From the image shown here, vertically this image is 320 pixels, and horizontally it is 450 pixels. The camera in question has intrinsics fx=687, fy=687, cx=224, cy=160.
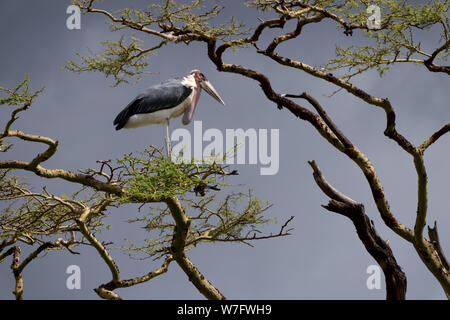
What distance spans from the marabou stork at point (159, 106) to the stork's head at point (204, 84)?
0.50 m

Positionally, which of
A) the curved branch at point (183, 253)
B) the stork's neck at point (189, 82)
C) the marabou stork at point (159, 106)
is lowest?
the curved branch at point (183, 253)

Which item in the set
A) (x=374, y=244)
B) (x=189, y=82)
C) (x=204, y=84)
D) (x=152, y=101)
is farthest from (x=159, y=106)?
(x=374, y=244)

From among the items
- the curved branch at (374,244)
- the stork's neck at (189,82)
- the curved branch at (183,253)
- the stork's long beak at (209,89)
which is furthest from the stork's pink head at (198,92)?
the curved branch at (374,244)

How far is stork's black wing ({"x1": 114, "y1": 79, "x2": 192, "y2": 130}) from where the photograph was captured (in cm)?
627

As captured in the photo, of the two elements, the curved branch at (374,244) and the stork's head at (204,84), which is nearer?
the curved branch at (374,244)

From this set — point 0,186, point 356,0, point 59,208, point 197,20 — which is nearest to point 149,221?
point 59,208

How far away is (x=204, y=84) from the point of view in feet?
23.6

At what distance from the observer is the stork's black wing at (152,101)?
627cm

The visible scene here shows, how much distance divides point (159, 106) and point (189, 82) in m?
0.54

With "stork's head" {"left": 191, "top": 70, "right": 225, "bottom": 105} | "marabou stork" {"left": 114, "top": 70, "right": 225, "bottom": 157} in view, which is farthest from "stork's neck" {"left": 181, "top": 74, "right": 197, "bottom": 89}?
"stork's head" {"left": 191, "top": 70, "right": 225, "bottom": 105}

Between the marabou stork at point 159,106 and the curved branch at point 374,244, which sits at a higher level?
the marabou stork at point 159,106

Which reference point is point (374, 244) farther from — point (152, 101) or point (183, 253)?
point (152, 101)

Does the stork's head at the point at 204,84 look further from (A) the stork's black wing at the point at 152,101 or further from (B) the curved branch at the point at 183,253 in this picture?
(B) the curved branch at the point at 183,253
